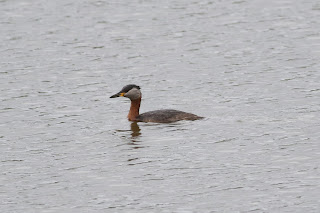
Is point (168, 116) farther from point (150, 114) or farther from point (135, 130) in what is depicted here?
point (135, 130)

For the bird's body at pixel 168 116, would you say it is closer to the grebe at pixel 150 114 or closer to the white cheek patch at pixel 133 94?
the grebe at pixel 150 114

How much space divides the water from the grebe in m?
0.31

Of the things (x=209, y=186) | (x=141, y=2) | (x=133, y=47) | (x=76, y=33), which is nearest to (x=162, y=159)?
(x=209, y=186)

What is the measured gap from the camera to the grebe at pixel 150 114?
76.4 ft

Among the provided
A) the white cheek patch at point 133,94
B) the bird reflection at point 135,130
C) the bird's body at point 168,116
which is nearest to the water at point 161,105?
the bird reflection at point 135,130

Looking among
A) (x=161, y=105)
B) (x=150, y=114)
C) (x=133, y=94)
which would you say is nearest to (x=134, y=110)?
(x=133, y=94)

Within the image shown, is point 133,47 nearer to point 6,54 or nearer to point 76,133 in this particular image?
point 6,54

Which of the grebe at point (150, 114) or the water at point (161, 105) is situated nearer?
the water at point (161, 105)

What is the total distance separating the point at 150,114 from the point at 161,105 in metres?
2.38

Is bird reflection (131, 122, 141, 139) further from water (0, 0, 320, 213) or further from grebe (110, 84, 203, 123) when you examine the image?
grebe (110, 84, 203, 123)

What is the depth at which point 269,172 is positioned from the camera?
17.3 metres

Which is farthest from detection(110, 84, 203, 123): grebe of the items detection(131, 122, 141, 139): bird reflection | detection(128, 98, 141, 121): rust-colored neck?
detection(131, 122, 141, 139): bird reflection

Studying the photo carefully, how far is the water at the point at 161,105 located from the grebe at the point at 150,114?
1.02 ft

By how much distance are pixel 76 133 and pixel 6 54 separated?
12.7m
